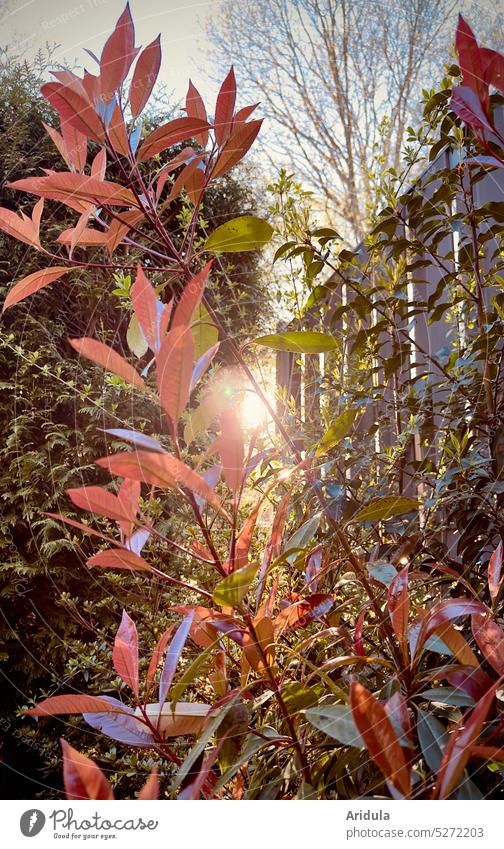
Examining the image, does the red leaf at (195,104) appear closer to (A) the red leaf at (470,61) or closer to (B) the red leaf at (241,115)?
(B) the red leaf at (241,115)

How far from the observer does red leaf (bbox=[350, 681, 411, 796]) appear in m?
0.29

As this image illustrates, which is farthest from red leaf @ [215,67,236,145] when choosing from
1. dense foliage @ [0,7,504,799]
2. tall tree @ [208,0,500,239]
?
tall tree @ [208,0,500,239]

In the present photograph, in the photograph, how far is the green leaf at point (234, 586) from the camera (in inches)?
11.3

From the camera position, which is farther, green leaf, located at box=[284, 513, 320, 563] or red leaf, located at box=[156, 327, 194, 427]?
green leaf, located at box=[284, 513, 320, 563]

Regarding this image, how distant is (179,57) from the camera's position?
56cm

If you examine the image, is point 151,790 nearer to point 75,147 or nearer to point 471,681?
point 471,681

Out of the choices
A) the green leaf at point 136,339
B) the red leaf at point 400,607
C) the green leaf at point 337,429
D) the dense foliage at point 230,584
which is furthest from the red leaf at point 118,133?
the red leaf at point 400,607

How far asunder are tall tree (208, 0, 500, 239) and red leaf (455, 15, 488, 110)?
0.21 m

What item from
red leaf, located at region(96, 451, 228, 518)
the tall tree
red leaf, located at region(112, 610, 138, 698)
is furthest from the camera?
the tall tree

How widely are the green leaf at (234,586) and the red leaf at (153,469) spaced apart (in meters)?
0.05

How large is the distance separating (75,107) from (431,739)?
1.40 feet

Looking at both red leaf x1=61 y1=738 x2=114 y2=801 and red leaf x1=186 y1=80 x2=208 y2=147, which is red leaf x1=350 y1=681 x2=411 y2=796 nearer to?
red leaf x1=61 y1=738 x2=114 y2=801

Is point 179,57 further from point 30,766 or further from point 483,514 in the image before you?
point 30,766
